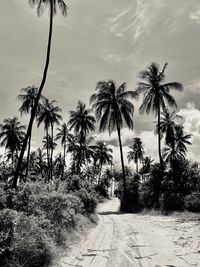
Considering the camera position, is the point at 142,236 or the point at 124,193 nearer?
the point at 142,236

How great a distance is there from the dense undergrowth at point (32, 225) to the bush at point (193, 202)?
38.6 ft

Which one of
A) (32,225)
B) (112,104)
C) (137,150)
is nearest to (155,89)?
(112,104)

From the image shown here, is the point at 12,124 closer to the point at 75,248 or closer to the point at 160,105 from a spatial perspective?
the point at 160,105

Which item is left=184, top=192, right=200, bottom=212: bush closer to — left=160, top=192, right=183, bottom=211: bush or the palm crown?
left=160, top=192, right=183, bottom=211: bush

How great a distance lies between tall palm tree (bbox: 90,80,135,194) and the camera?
106ft

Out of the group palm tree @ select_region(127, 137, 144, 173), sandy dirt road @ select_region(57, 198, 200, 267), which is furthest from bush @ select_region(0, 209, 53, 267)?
palm tree @ select_region(127, 137, 144, 173)

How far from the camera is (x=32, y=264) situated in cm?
669

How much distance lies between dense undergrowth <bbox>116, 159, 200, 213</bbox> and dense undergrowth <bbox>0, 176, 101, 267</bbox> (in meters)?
12.5

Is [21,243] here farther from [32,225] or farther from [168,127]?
[168,127]

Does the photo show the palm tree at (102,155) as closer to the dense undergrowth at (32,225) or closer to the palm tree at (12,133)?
the palm tree at (12,133)

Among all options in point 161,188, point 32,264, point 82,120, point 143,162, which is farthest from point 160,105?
point 143,162

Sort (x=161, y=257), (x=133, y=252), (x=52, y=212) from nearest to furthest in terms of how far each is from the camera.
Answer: (x=161, y=257), (x=133, y=252), (x=52, y=212)

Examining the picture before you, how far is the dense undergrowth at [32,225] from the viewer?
20.6 feet

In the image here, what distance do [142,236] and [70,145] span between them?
141 feet
